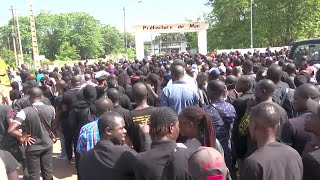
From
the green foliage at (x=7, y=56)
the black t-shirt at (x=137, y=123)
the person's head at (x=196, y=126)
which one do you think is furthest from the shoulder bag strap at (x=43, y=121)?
the green foliage at (x=7, y=56)

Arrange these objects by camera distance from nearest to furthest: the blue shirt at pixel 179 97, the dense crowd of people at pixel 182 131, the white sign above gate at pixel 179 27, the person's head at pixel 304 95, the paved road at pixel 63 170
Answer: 1. the dense crowd of people at pixel 182 131
2. the person's head at pixel 304 95
3. the blue shirt at pixel 179 97
4. the paved road at pixel 63 170
5. the white sign above gate at pixel 179 27

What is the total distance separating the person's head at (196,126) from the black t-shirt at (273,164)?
2.80 ft

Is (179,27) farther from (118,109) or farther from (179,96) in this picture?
(118,109)

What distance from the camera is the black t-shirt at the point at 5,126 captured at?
5586 millimetres

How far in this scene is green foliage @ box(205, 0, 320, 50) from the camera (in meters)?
41.9

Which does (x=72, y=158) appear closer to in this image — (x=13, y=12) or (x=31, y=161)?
(x=31, y=161)

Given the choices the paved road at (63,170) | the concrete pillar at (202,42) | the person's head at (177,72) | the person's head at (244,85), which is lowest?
the paved road at (63,170)

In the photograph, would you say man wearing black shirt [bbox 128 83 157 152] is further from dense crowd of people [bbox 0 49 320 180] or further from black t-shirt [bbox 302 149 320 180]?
black t-shirt [bbox 302 149 320 180]

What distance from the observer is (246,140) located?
4652 mm

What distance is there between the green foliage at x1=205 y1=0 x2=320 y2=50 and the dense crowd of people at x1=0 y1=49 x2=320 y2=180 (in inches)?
1484

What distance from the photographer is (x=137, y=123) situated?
446 centimetres

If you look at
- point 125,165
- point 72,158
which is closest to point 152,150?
point 125,165

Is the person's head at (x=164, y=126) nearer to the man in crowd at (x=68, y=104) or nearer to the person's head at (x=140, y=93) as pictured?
the person's head at (x=140, y=93)

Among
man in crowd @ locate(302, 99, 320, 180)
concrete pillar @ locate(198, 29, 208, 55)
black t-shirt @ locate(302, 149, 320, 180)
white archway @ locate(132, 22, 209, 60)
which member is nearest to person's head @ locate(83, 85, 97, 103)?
man in crowd @ locate(302, 99, 320, 180)
